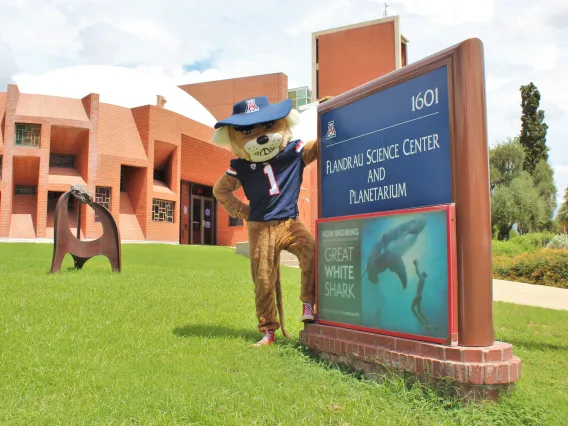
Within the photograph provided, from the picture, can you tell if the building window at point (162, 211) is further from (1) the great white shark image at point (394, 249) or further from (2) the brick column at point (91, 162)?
(1) the great white shark image at point (394, 249)

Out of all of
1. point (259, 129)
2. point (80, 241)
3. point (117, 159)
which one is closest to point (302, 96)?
point (117, 159)

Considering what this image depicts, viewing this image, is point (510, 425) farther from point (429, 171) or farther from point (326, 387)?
point (429, 171)

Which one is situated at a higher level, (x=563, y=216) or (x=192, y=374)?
(x=563, y=216)

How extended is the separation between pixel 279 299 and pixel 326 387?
4.86 ft

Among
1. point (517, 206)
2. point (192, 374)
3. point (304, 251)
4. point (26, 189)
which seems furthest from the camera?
point (517, 206)

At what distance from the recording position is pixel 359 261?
11.9 feet

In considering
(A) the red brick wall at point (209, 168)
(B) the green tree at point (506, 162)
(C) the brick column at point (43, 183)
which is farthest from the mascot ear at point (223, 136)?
(B) the green tree at point (506, 162)

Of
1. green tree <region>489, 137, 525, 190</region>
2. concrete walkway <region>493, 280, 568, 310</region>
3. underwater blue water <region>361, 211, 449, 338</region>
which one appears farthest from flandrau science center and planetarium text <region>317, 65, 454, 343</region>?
green tree <region>489, 137, 525, 190</region>

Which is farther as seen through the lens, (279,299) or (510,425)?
(279,299)

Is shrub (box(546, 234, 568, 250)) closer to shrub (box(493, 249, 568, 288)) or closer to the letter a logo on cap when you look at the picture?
shrub (box(493, 249, 568, 288))

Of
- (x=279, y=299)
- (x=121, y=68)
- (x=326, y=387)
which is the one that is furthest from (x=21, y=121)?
(x=326, y=387)

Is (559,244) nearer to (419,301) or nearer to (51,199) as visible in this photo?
(419,301)

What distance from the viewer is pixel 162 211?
82.1ft

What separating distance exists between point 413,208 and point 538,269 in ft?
39.8
